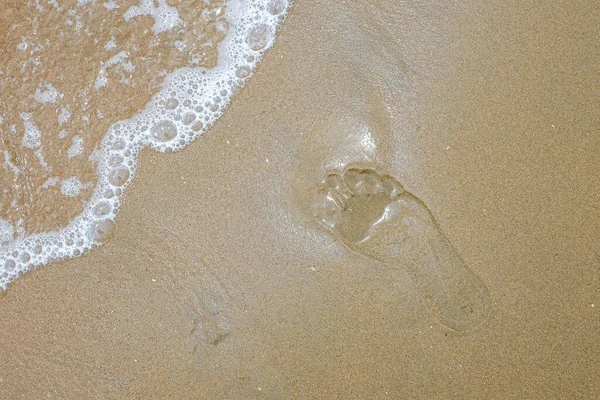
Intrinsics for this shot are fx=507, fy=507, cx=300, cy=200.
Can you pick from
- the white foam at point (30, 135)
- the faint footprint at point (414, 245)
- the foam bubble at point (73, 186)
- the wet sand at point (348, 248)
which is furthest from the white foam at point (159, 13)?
the faint footprint at point (414, 245)

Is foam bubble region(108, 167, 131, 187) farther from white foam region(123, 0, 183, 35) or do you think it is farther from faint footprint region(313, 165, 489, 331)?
faint footprint region(313, 165, 489, 331)

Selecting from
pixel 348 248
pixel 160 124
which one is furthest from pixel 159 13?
pixel 348 248

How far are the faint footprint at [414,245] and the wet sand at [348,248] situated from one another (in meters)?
0.05

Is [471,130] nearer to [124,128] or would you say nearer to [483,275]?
[483,275]

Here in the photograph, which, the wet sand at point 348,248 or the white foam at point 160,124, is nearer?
the wet sand at point 348,248

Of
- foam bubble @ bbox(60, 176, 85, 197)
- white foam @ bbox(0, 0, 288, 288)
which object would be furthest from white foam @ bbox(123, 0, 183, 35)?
foam bubble @ bbox(60, 176, 85, 197)

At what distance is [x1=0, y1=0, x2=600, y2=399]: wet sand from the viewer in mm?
2137

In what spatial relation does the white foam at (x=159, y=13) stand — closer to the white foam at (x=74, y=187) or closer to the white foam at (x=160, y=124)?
the white foam at (x=160, y=124)

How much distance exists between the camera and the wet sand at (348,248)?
214cm

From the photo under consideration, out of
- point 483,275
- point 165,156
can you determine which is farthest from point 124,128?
point 483,275

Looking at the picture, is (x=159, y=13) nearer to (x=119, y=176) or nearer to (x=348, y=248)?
(x=119, y=176)

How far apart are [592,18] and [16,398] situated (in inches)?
119

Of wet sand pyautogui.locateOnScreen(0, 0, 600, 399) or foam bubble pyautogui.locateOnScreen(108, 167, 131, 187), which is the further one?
foam bubble pyautogui.locateOnScreen(108, 167, 131, 187)

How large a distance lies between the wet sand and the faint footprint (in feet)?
0.16
